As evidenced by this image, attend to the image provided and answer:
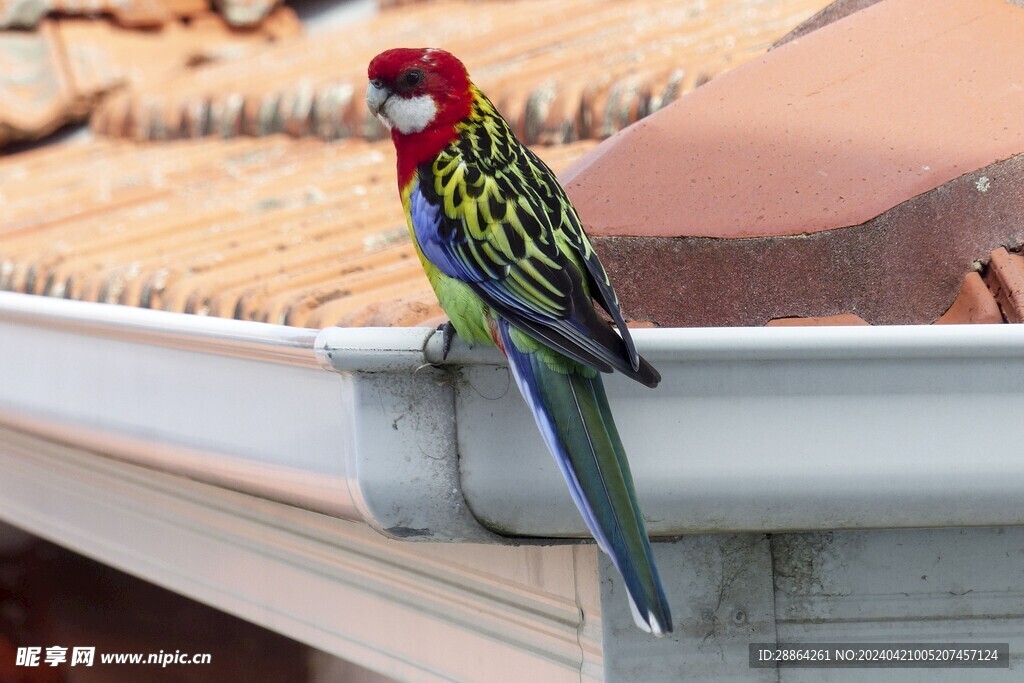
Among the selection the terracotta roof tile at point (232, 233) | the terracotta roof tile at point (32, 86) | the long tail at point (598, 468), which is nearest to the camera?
the long tail at point (598, 468)

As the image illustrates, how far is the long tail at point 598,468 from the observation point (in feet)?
4.34

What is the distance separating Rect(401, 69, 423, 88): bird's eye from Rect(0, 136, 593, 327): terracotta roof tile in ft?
1.36

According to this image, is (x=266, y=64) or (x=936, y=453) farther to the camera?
(x=266, y=64)

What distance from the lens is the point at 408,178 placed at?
6.22ft

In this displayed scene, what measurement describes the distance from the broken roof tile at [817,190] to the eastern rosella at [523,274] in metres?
0.17

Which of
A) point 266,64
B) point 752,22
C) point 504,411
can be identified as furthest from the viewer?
point 266,64

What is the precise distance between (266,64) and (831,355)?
4250 millimetres

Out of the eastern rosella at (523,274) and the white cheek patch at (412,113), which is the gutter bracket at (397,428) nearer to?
the eastern rosella at (523,274)

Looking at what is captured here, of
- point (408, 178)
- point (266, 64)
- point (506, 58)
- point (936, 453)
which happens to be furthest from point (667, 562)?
point (266, 64)

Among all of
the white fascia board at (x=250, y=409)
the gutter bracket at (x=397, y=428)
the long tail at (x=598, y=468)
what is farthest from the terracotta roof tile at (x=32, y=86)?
the long tail at (x=598, y=468)

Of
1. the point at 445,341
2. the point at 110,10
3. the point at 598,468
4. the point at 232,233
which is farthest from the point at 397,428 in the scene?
the point at 110,10

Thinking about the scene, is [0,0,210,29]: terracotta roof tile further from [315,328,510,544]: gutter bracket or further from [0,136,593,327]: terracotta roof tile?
[315,328,510,544]: gutter bracket

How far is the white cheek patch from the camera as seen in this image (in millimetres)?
1917

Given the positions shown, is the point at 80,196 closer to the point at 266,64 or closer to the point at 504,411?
the point at 266,64
